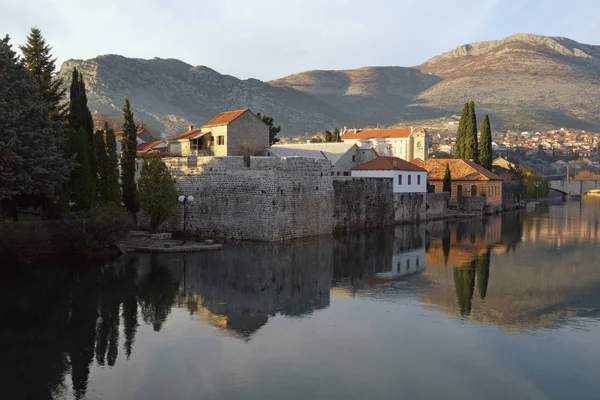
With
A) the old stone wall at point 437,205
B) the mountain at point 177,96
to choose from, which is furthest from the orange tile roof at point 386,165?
the mountain at point 177,96

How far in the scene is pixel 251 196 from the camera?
87.0 ft

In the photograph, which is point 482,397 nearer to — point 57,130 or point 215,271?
point 215,271

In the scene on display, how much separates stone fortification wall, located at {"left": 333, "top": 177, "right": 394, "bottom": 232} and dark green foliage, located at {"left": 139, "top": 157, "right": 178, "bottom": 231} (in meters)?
9.58

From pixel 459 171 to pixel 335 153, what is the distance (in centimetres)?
1515

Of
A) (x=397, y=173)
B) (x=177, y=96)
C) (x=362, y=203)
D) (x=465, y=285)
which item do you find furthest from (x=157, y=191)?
(x=177, y=96)

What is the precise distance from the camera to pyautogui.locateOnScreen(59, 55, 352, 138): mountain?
446 ft

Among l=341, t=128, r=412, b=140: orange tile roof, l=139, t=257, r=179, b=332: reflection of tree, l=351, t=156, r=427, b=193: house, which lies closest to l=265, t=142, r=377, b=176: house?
l=351, t=156, r=427, b=193: house

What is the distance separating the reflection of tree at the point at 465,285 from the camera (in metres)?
14.8

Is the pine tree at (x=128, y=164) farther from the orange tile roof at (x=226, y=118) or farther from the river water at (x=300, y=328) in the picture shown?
the orange tile roof at (x=226, y=118)

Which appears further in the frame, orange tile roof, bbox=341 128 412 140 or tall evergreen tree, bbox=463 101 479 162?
orange tile roof, bbox=341 128 412 140

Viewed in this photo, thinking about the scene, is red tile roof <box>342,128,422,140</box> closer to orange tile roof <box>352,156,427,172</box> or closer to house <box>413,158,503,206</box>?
house <box>413,158,503,206</box>

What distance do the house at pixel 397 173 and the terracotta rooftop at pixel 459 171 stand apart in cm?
1197

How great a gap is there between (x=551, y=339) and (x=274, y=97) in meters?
177

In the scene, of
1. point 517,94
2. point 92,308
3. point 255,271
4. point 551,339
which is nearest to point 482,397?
point 551,339
